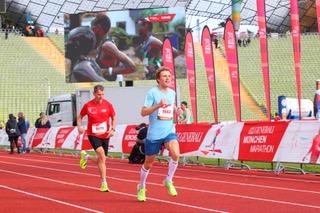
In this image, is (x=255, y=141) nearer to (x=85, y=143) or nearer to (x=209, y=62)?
(x=85, y=143)

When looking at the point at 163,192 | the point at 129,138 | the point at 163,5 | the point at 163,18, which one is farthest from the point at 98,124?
the point at 163,5

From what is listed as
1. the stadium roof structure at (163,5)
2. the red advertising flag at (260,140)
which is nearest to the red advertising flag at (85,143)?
the red advertising flag at (260,140)

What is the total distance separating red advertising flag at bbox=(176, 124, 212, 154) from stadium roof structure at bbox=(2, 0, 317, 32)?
175 feet

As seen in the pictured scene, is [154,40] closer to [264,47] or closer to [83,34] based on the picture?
[83,34]

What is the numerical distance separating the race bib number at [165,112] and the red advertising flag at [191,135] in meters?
9.22

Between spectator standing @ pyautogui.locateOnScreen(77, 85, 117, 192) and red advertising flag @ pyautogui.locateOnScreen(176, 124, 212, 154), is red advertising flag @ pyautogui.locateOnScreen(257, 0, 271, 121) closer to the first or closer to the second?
red advertising flag @ pyautogui.locateOnScreen(176, 124, 212, 154)

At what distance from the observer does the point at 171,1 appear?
76125mm

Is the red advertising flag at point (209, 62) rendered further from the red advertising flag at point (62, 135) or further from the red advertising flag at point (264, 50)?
the red advertising flag at point (62, 135)

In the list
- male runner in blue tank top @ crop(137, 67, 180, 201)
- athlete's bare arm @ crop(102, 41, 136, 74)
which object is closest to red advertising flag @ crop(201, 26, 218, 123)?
athlete's bare arm @ crop(102, 41, 136, 74)

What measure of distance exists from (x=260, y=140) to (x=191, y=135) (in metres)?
3.58

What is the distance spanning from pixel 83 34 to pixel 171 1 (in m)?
36.7

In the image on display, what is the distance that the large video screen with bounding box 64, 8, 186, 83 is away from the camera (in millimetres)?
39625

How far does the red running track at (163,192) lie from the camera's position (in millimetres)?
10256

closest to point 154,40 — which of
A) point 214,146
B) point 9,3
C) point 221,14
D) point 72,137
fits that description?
point 72,137
